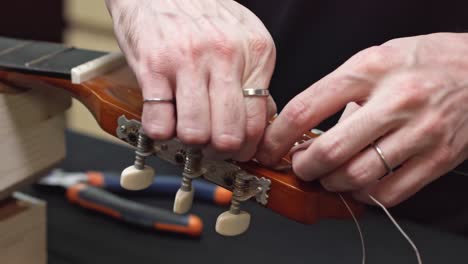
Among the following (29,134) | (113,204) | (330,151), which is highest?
(330,151)

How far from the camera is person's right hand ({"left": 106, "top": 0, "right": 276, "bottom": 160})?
0.45m

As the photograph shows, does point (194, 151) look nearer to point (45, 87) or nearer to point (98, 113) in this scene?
point (98, 113)

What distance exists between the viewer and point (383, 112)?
0.42 meters

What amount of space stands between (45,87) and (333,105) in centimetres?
32

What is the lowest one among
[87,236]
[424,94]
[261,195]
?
[87,236]

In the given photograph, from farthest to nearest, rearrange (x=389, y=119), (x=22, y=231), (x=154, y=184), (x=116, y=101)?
(x=154, y=184), (x=22, y=231), (x=116, y=101), (x=389, y=119)

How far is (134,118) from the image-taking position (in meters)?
0.52

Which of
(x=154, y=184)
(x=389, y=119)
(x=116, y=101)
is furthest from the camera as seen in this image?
(x=154, y=184)

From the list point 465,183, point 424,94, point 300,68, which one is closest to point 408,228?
point 465,183

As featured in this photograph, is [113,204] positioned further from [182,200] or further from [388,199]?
[388,199]

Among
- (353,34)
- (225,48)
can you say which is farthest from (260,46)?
(353,34)

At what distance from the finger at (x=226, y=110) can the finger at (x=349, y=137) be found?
55 mm

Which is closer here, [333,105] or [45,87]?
[333,105]

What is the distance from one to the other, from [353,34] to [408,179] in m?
0.30
